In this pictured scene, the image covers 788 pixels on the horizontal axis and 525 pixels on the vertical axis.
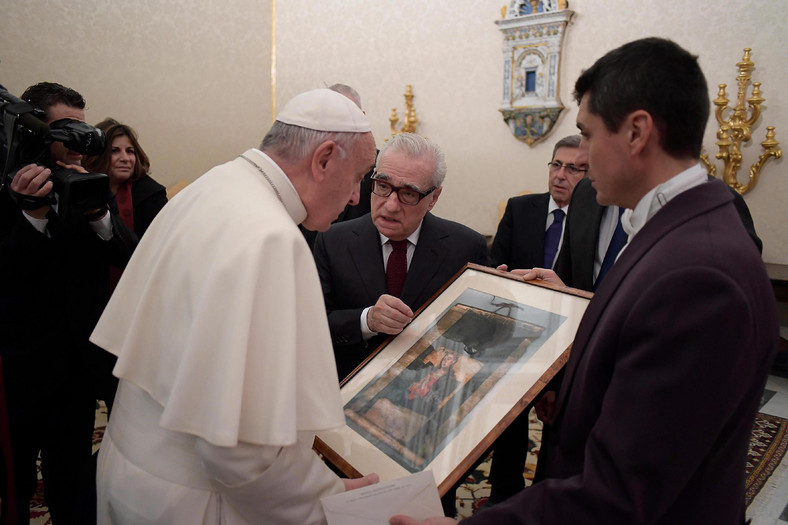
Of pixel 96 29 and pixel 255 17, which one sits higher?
pixel 255 17

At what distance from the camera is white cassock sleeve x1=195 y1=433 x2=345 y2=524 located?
1256 millimetres

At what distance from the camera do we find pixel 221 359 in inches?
49.4

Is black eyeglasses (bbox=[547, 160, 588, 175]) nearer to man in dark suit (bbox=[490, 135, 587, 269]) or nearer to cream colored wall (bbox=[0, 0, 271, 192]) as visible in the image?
man in dark suit (bbox=[490, 135, 587, 269])

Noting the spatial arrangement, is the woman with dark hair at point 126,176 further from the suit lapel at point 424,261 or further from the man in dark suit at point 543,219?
the man in dark suit at point 543,219

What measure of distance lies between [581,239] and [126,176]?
121 inches

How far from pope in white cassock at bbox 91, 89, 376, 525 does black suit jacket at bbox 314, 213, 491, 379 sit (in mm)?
866

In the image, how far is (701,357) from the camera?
1.08m

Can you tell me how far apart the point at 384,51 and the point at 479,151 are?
6.55 ft

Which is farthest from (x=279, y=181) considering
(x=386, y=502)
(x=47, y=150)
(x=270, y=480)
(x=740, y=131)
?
(x=740, y=131)

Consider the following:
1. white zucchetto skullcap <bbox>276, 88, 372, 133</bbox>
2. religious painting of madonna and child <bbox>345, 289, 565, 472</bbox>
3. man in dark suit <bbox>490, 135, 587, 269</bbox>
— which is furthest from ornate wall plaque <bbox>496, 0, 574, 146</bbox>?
white zucchetto skullcap <bbox>276, 88, 372, 133</bbox>

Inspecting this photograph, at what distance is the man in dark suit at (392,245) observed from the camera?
2453mm

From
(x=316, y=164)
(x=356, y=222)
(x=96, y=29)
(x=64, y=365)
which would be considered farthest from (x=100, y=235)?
(x=96, y=29)

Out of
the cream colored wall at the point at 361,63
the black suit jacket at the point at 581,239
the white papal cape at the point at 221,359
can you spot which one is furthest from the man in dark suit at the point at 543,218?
the cream colored wall at the point at 361,63

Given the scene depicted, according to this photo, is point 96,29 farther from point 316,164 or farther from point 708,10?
point 708,10
